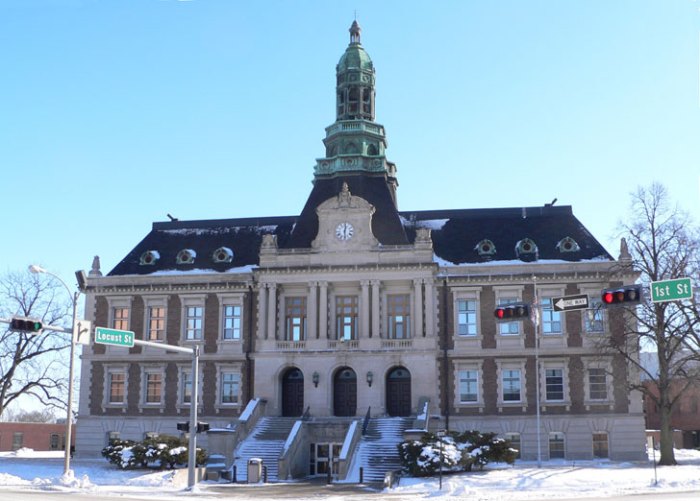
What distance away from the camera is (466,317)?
51.0 meters

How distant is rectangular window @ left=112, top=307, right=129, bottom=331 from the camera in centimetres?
5456

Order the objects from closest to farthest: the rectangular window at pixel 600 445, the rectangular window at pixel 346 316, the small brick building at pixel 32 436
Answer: the rectangular window at pixel 600 445 < the rectangular window at pixel 346 316 < the small brick building at pixel 32 436

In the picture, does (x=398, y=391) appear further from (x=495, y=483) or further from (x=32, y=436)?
(x=32, y=436)

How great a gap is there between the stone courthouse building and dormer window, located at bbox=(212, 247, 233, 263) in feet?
0.21

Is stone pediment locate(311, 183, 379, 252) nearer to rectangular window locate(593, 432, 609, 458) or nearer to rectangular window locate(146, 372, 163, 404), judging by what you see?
rectangular window locate(146, 372, 163, 404)

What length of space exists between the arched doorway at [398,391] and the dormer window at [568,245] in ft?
38.9

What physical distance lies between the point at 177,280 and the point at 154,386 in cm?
668

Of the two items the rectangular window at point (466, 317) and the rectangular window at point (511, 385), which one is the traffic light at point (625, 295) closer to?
the rectangular window at point (511, 385)

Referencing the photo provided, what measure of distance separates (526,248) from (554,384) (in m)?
8.27

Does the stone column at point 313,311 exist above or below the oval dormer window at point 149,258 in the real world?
below

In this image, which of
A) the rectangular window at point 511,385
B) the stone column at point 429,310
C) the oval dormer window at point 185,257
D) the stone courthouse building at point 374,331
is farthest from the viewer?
the oval dormer window at point 185,257

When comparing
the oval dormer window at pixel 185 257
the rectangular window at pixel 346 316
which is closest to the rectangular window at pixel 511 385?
the rectangular window at pixel 346 316

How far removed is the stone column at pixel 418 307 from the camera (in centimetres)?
4991

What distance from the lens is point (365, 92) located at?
193 ft
